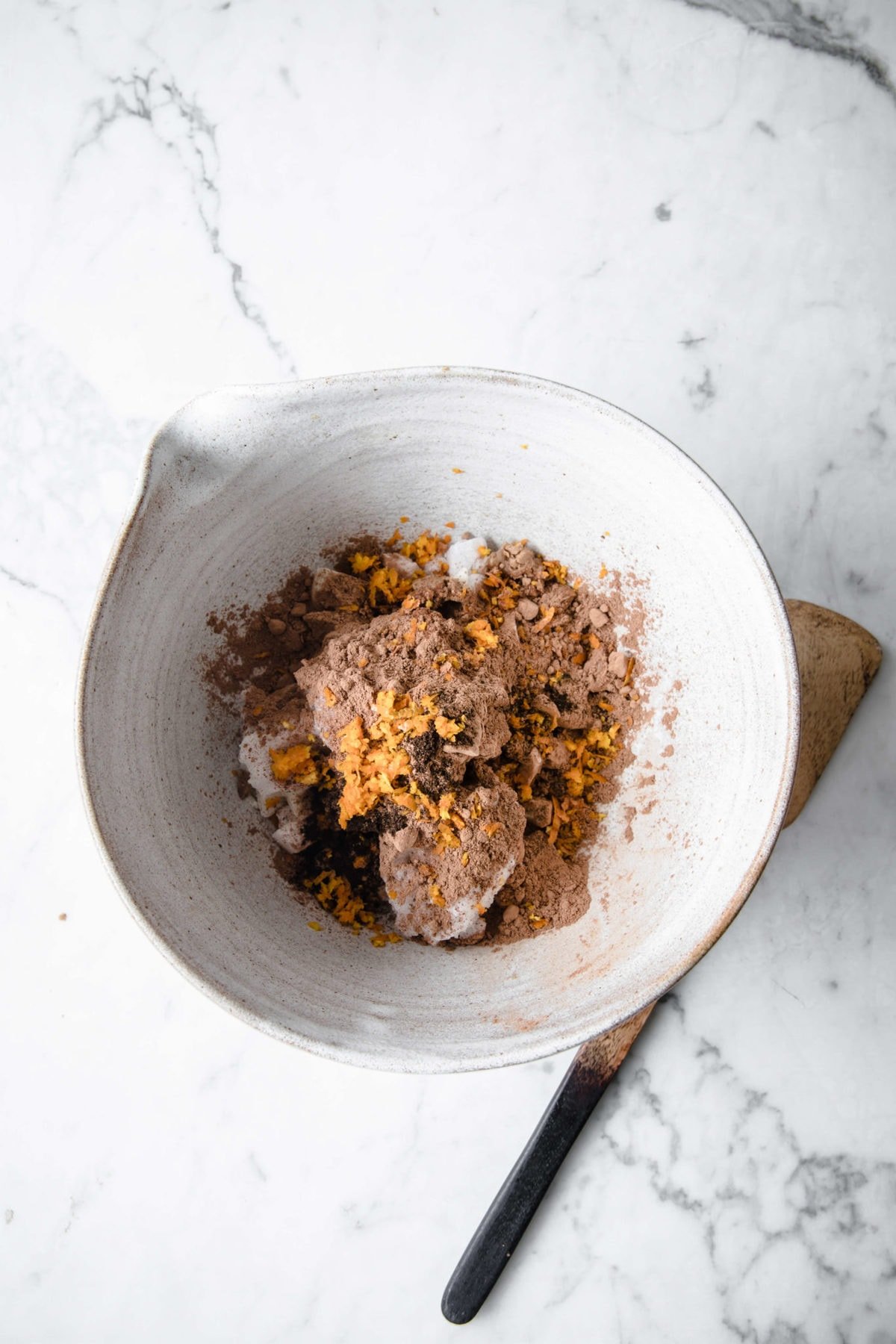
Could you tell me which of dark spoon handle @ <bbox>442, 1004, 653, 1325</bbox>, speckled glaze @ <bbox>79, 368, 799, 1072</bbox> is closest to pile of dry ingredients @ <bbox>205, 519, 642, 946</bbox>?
speckled glaze @ <bbox>79, 368, 799, 1072</bbox>

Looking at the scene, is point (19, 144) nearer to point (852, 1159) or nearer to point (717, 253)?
point (717, 253)

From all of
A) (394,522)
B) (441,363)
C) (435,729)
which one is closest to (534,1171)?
(435,729)

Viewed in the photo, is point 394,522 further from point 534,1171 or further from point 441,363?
point 534,1171

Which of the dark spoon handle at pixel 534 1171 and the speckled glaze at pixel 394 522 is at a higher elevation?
the speckled glaze at pixel 394 522

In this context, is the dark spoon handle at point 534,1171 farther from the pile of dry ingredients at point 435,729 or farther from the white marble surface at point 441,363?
the pile of dry ingredients at point 435,729

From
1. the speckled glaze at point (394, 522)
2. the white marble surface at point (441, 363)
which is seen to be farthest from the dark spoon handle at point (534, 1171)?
the speckled glaze at point (394, 522)

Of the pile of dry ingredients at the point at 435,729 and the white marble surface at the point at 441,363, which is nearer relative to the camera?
the pile of dry ingredients at the point at 435,729
